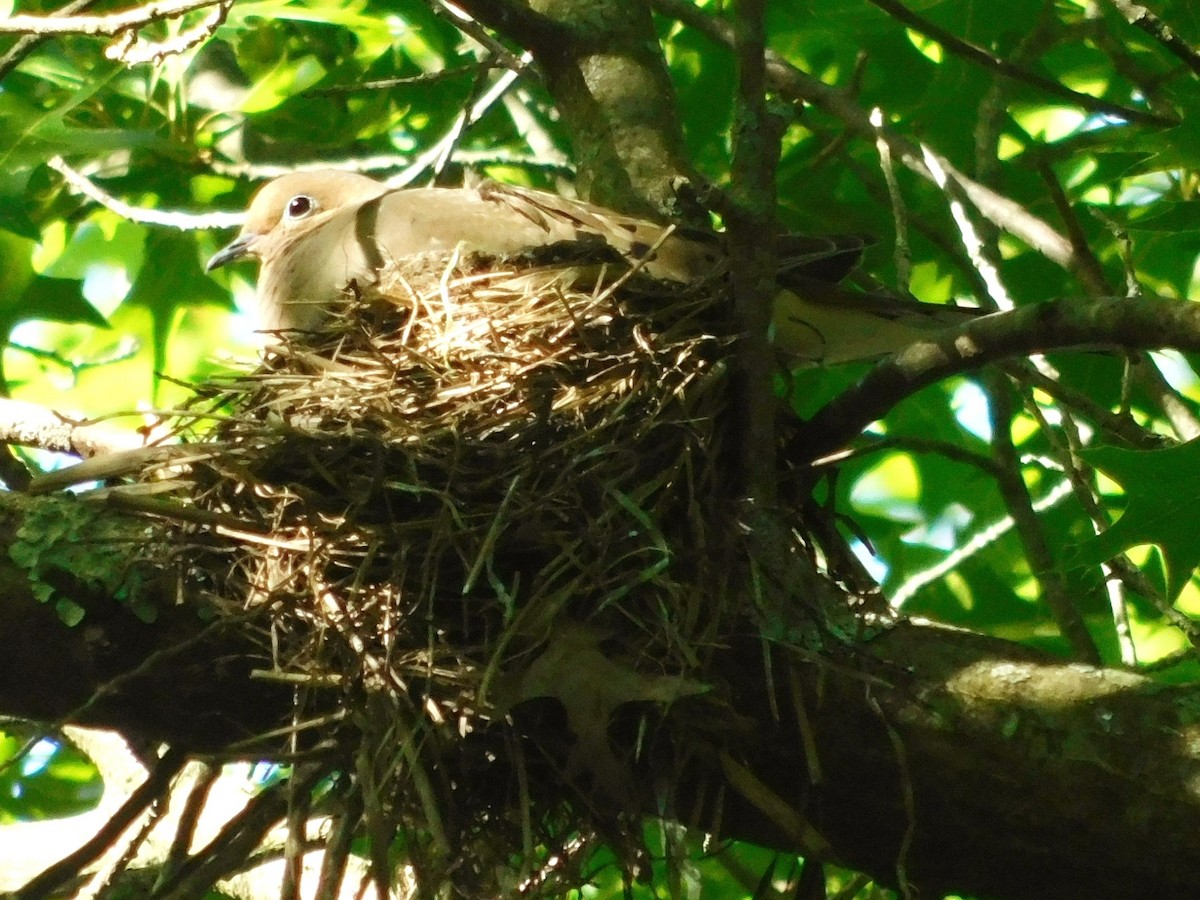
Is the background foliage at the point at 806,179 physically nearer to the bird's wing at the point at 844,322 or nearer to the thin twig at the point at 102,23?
the bird's wing at the point at 844,322

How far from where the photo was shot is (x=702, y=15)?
3.42 m

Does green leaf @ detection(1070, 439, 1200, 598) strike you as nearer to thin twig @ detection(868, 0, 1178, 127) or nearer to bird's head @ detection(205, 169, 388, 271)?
thin twig @ detection(868, 0, 1178, 127)

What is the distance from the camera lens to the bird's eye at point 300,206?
13.6 feet

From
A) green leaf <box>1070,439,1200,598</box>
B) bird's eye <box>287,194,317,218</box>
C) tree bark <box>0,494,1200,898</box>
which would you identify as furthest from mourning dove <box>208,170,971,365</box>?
tree bark <box>0,494,1200,898</box>

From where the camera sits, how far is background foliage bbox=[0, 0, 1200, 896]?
347 centimetres

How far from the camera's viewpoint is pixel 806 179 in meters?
3.89

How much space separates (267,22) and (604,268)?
2041 mm

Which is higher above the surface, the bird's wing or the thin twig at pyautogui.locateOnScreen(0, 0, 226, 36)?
the thin twig at pyautogui.locateOnScreen(0, 0, 226, 36)

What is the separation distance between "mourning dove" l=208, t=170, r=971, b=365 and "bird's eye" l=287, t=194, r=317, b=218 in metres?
0.56

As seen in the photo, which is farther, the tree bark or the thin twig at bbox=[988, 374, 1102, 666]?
the thin twig at bbox=[988, 374, 1102, 666]

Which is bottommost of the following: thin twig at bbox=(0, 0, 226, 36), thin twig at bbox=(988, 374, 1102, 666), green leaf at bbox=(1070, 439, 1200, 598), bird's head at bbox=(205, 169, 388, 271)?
thin twig at bbox=(988, 374, 1102, 666)

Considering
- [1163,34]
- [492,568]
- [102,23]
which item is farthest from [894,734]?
[102,23]

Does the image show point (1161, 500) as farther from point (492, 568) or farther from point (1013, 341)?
point (492, 568)

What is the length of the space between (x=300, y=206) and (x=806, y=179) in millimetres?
1510
